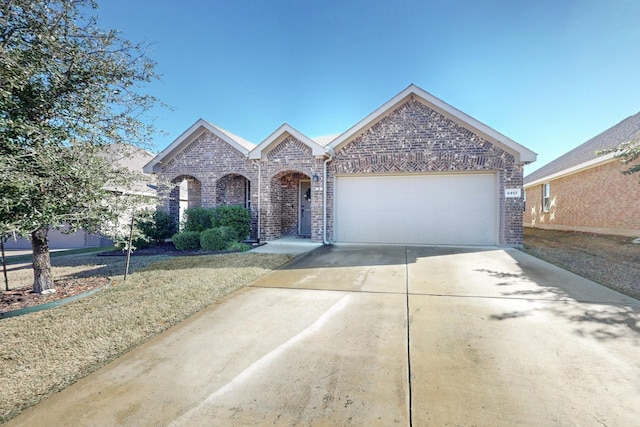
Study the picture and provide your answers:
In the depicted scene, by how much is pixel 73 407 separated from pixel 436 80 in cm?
1268

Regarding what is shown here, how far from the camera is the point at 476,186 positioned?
31.6ft

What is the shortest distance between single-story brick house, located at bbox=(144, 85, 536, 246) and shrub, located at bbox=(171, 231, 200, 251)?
2.09m

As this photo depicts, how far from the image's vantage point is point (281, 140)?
10.6 meters

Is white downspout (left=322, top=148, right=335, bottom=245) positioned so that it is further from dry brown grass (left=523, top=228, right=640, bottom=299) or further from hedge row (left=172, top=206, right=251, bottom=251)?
dry brown grass (left=523, top=228, right=640, bottom=299)

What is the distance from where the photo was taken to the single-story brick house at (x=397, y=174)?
9.31 metres

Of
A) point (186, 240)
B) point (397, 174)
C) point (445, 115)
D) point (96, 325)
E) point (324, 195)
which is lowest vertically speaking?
point (96, 325)

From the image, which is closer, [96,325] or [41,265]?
[96,325]

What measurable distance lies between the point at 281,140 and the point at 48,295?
795 cm

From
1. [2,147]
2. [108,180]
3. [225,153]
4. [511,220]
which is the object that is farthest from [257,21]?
[511,220]

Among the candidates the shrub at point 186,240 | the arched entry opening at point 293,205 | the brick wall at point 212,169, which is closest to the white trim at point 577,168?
the arched entry opening at point 293,205

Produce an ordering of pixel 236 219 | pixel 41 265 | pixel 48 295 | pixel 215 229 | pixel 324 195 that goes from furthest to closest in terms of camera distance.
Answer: pixel 236 219 < pixel 324 195 < pixel 215 229 < pixel 41 265 < pixel 48 295

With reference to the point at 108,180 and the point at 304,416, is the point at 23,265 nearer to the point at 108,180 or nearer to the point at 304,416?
the point at 108,180

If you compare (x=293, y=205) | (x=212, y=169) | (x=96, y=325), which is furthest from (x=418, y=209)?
(x=96, y=325)

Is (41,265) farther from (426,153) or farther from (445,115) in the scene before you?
(445,115)
